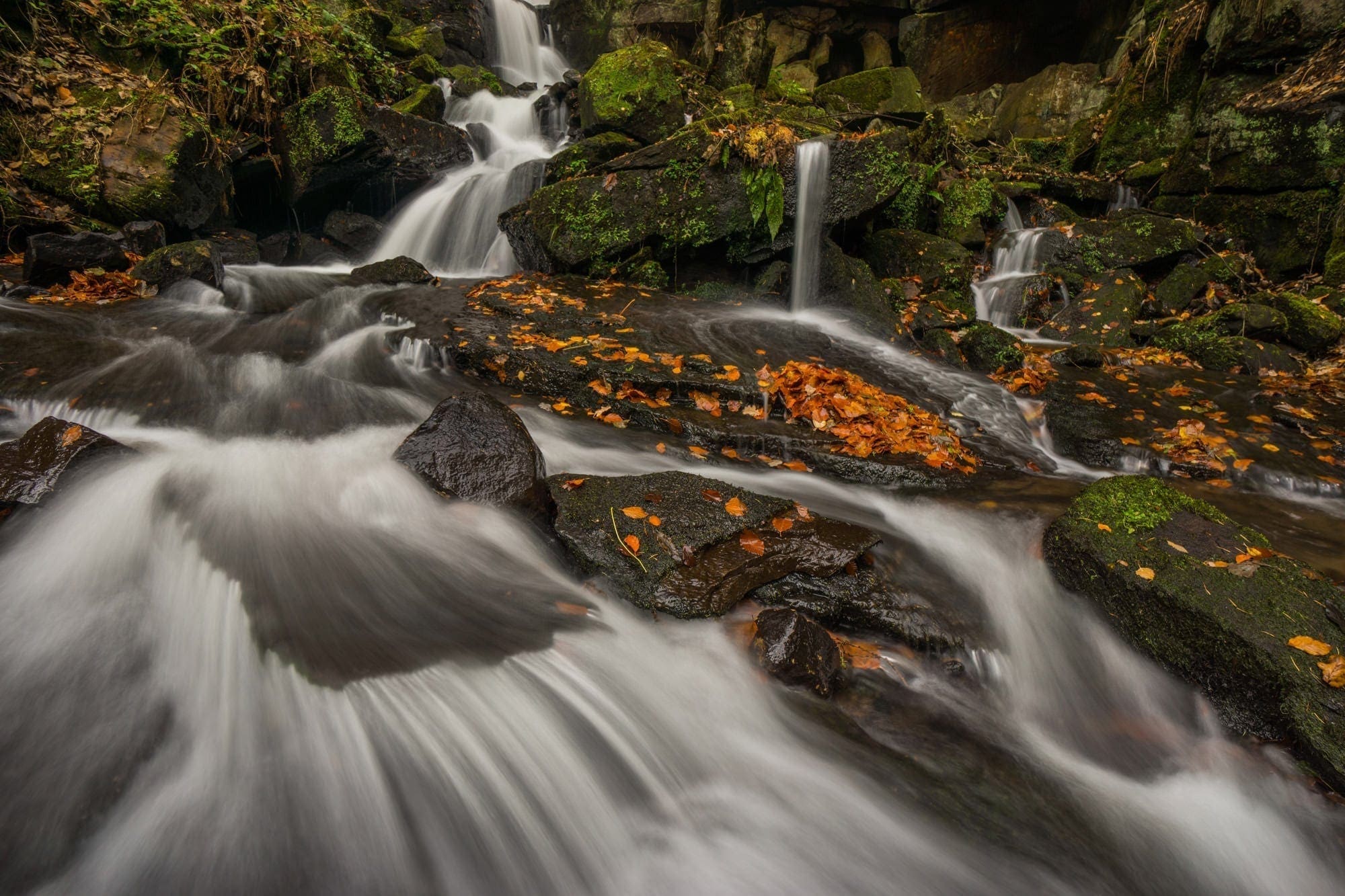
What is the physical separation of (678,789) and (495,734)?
2.41 ft

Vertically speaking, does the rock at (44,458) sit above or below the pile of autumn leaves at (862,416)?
above

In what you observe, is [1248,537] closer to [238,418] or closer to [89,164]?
[238,418]

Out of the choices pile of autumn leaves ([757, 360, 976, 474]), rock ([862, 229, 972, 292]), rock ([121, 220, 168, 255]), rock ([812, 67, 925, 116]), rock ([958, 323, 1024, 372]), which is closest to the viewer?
pile of autumn leaves ([757, 360, 976, 474])

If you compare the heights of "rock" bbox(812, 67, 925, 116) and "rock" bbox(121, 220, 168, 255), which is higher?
"rock" bbox(812, 67, 925, 116)

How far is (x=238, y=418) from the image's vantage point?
15.6 feet

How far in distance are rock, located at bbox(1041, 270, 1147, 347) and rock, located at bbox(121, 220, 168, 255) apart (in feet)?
38.3

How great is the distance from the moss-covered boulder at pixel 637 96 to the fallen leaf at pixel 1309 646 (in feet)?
32.8

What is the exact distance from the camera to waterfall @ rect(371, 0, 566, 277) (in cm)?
970

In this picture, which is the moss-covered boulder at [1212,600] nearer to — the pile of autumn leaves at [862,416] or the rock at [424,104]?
the pile of autumn leaves at [862,416]

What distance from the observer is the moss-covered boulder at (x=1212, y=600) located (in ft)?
8.44

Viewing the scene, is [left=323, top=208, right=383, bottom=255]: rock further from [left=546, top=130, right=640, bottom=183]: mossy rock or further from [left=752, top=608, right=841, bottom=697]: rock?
[left=752, top=608, right=841, bottom=697]: rock

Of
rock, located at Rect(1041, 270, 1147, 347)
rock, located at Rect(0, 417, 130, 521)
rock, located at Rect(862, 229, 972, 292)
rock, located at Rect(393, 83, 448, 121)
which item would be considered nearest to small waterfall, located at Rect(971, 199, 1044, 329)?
rock, located at Rect(862, 229, 972, 292)

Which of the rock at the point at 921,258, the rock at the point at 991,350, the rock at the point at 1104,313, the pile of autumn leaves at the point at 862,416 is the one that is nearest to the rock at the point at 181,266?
the pile of autumn leaves at the point at 862,416

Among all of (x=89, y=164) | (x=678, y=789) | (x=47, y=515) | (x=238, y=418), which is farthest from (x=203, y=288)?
(x=678, y=789)
